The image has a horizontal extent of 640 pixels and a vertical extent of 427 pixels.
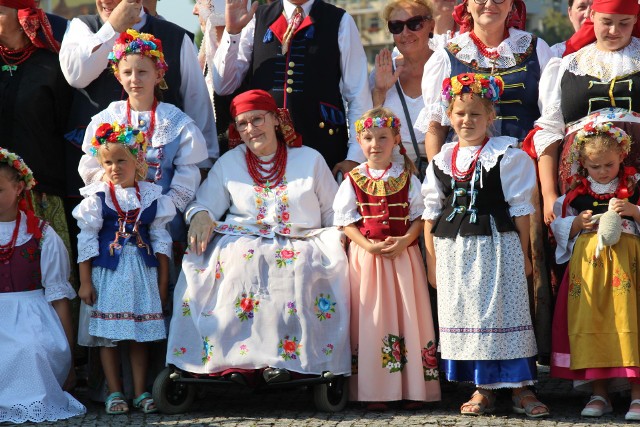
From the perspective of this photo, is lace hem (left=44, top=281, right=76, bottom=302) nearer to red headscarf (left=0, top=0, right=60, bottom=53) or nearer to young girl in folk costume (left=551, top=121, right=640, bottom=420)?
red headscarf (left=0, top=0, right=60, bottom=53)

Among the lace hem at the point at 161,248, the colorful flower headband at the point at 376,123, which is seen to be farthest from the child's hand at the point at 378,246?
the lace hem at the point at 161,248

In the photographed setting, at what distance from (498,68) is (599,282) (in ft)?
4.69

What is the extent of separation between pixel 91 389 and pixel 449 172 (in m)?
2.46

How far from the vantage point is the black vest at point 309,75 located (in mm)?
7215

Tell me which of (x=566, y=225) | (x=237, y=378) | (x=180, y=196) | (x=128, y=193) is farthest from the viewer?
(x=180, y=196)

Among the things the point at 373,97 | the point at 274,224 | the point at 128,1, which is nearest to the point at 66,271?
the point at 274,224

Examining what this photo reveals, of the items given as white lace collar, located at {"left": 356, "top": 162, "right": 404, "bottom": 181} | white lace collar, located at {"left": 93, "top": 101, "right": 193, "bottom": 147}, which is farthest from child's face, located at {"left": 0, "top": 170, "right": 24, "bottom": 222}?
white lace collar, located at {"left": 356, "top": 162, "right": 404, "bottom": 181}

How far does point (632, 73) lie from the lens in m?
6.40

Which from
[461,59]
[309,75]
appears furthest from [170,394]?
[461,59]

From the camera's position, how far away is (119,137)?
6.52 metres

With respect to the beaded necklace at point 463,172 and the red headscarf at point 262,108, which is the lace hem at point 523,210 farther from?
the red headscarf at point 262,108

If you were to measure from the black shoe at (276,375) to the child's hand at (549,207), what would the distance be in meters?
1.71

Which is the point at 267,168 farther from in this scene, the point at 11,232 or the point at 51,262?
the point at 11,232

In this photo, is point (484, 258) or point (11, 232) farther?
point (11, 232)
